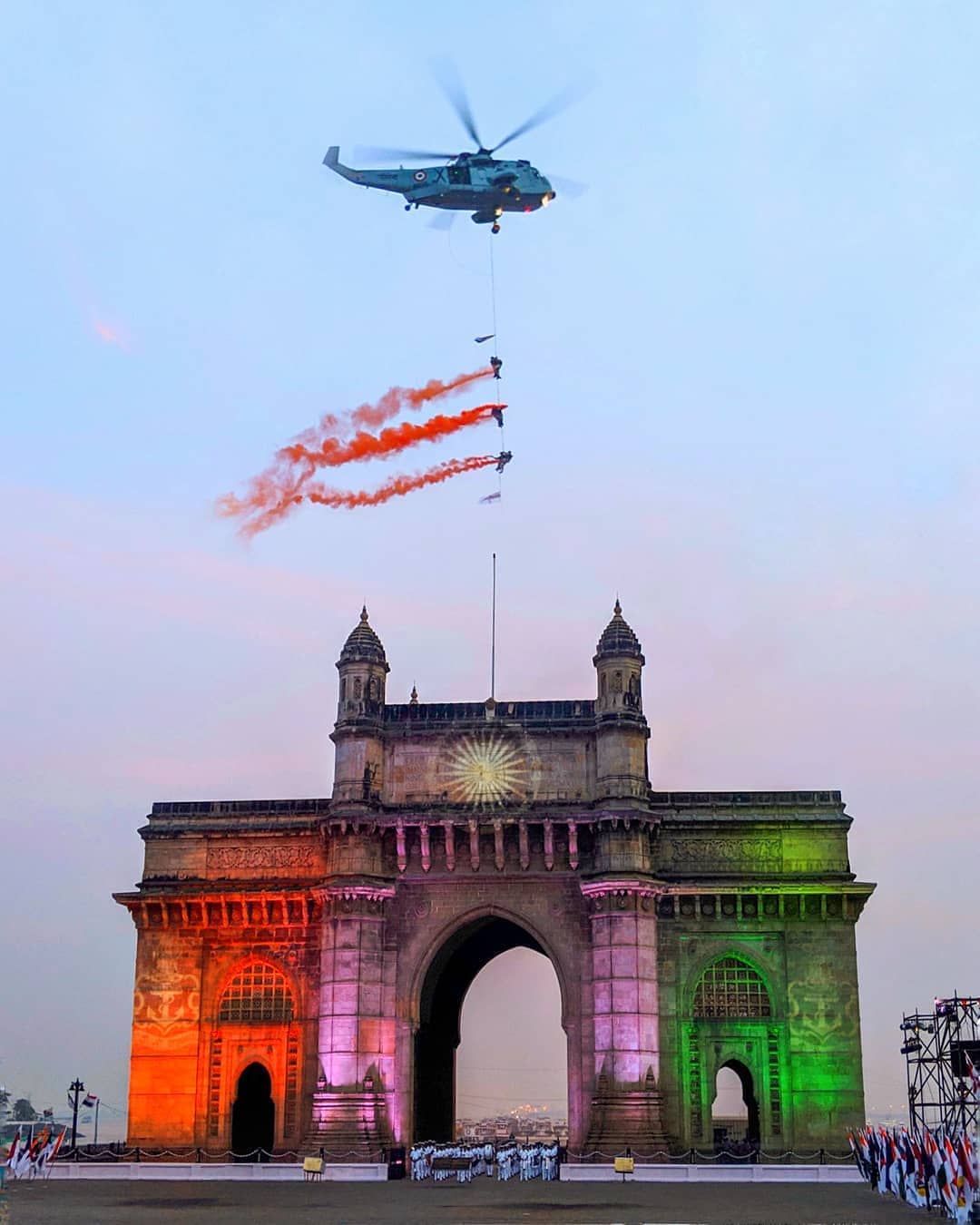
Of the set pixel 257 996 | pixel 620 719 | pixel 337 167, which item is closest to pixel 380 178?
pixel 337 167

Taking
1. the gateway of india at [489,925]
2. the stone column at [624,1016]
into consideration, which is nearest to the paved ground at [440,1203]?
the stone column at [624,1016]

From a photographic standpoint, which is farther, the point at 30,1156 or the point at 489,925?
the point at 489,925

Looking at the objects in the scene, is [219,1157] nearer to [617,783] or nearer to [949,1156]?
[617,783]

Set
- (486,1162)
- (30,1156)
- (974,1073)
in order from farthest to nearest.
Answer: (486,1162) < (30,1156) < (974,1073)

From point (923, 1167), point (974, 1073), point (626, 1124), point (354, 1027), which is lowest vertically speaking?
point (923, 1167)

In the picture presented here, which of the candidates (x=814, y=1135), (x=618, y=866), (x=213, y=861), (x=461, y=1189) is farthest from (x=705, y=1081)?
(x=213, y=861)

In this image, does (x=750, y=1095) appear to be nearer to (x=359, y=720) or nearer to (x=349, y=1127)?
(x=349, y=1127)

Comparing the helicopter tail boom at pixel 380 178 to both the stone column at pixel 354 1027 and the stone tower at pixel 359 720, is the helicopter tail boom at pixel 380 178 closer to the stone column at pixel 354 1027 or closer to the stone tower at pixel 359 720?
the stone tower at pixel 359 720

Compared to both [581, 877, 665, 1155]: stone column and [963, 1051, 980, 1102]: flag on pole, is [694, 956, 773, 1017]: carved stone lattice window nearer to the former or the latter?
[581, 877, 665, 1155]: stone column
